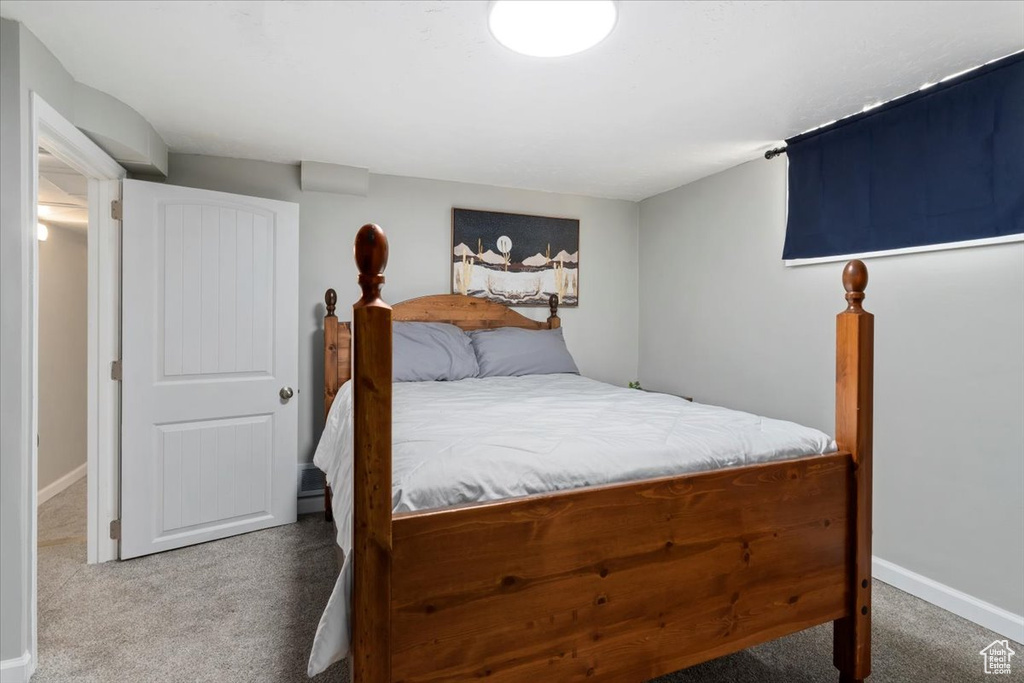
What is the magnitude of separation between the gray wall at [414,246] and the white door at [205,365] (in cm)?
27

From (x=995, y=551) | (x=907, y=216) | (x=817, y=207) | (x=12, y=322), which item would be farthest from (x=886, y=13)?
(x=12, y=322)

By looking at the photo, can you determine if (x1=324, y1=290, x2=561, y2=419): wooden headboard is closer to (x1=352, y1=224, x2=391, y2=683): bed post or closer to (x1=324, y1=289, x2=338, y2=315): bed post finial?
(x1=324, y1=289, x2=338, y2=315): bed post finial

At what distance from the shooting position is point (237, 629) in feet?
6.53

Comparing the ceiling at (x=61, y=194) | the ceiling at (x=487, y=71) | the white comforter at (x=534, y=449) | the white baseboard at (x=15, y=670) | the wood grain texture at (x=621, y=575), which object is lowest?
the white baseboard at (x=15, y=670)

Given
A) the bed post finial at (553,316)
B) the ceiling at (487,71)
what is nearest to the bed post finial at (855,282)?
the ceiling at (487,71)

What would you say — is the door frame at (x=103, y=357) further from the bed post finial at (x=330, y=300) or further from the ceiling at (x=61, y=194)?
the bed post finial at (x=330, y=300)

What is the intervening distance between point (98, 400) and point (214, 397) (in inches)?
19.5

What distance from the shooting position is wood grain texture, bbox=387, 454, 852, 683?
3.74 ft

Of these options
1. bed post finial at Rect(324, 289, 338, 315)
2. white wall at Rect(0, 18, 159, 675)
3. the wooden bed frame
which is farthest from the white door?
the wooden bed frame

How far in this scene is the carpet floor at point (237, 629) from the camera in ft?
5.74

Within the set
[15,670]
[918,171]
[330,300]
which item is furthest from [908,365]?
[15,670]

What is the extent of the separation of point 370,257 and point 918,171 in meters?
2.45

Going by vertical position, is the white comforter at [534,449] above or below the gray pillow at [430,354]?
below

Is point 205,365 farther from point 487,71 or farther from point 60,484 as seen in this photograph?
point 487,71
